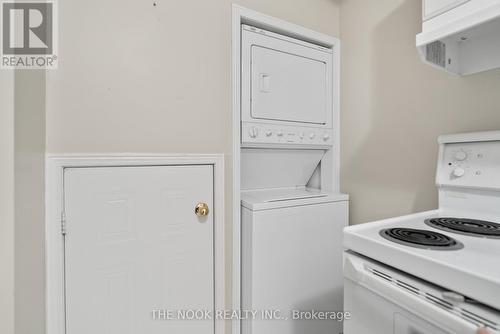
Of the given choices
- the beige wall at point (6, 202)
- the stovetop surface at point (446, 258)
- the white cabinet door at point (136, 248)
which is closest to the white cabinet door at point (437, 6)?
the stovetop surface at point (446, 258)

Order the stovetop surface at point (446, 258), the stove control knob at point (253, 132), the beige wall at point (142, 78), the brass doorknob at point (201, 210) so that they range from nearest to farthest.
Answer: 1. the stovetop surface at point (446, 258)
2. the beige wall at point (142, 78)
3. the brass doorknob at point (201, 210)
4. the stove control knob at point (253, 132)

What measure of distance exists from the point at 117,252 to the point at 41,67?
0.93 metres

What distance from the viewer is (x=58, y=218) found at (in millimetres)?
1151

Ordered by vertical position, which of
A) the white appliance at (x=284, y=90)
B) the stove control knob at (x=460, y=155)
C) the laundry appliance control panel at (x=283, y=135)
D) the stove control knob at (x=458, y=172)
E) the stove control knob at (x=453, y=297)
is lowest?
the stove control knob at (x=453, y=297)

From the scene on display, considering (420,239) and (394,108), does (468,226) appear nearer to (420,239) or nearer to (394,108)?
(420,239)

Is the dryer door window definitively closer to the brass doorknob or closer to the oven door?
the oven door

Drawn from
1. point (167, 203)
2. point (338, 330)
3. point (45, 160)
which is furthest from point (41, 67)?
point (338, 330)

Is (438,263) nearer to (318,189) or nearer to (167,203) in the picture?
(167,203)

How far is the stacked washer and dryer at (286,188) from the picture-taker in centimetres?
154

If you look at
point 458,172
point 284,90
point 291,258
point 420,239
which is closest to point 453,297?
point 420,239

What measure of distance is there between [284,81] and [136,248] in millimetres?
1415

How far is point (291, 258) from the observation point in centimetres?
160

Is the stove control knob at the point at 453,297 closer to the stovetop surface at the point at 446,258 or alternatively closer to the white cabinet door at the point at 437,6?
the stovetop surface at the point at 446,258

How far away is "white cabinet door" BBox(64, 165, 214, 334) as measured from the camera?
1.20 m
